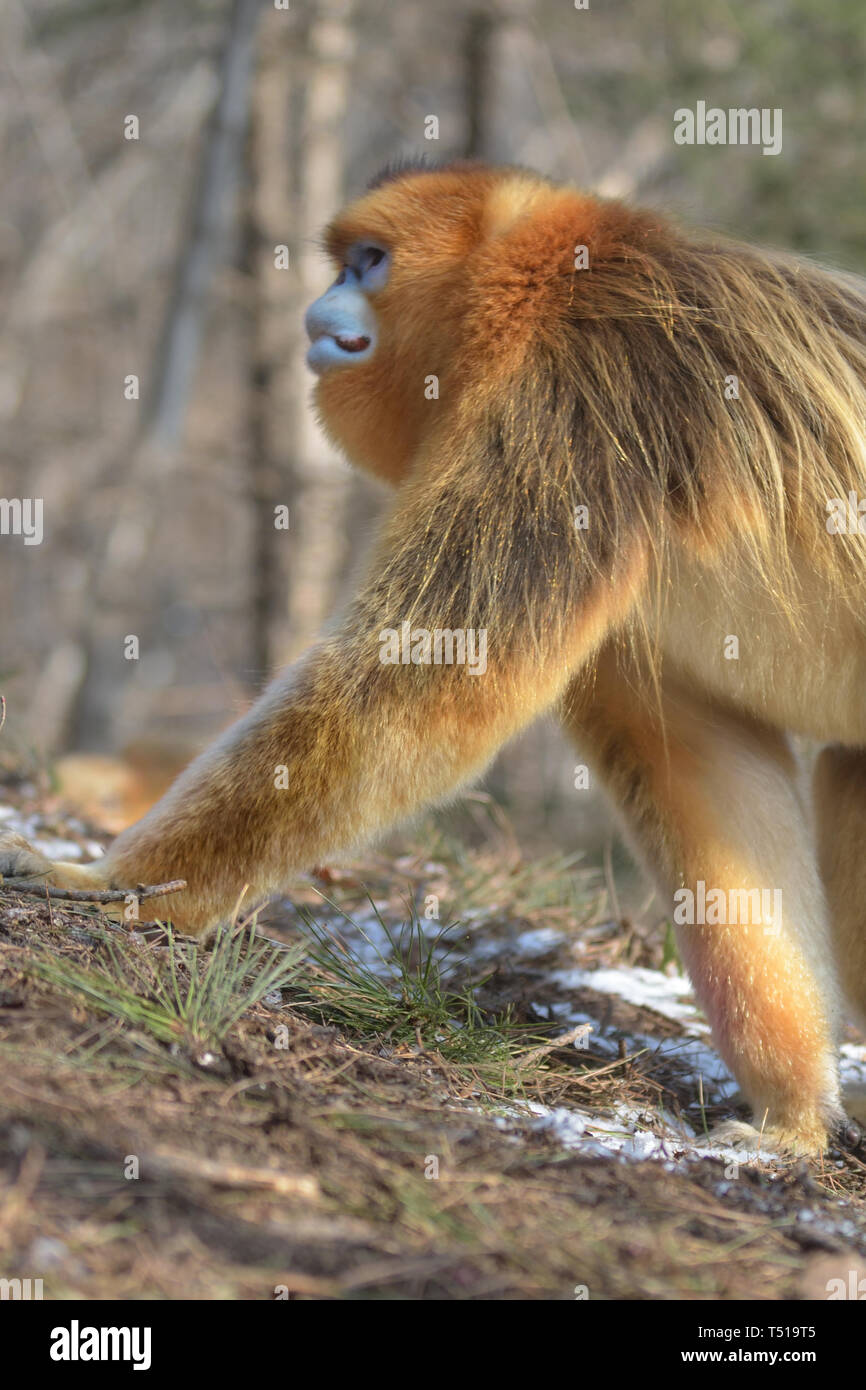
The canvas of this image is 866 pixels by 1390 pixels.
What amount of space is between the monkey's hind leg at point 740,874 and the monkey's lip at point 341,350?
3.73ft

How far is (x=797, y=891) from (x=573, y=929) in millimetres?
1359

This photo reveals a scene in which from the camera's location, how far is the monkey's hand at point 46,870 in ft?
10.5

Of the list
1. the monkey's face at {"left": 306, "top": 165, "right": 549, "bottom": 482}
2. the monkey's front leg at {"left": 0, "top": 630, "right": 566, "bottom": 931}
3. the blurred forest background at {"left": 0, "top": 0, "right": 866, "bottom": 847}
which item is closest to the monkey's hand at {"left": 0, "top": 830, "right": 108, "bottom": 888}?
the monkey's front leg at {"left": 0, "top": 630, "right": 566, "bottom": 931}

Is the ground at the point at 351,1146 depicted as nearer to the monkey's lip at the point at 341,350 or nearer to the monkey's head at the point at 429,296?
the monkey's head at the point at 429,296

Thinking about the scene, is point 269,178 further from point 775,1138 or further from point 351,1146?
point 351,1146

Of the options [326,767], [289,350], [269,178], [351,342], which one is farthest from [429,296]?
[269,178]

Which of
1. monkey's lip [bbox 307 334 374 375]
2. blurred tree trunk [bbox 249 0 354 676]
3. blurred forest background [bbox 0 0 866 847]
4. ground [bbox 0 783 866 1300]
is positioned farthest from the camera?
blurred tree trunk [bbox 249 0 354 676]

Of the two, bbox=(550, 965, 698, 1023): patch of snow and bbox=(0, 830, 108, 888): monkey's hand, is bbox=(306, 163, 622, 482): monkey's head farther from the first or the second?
bbox=(550, 965, 698, 1023): patch of snow

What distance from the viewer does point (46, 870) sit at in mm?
3230

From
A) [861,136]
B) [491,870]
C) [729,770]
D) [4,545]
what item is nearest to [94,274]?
[4,545]

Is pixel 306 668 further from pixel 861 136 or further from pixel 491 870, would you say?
pixel 861 136

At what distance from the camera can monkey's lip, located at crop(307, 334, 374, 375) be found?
361 cm

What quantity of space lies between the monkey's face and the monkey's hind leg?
0.95 meters

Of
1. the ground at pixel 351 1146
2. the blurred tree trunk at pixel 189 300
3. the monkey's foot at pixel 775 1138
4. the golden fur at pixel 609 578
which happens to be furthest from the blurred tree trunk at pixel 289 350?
the monkey's foot at pixel 775 1138
